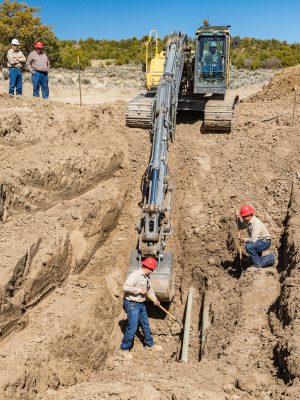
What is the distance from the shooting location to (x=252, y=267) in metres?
9.77

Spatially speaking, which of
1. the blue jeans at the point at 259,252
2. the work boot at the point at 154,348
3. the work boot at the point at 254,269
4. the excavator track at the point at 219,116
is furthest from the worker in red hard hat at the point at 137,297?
the excavator track at the point at 219,116

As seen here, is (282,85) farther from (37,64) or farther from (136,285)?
(136,285)

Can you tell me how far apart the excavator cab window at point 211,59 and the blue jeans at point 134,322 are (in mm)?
8035

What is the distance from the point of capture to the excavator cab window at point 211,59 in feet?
45.8

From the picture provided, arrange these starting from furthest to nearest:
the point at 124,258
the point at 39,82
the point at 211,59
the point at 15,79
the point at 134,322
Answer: the point at 39,82, the point at 15,79, the point at 211,59, the point at 124,258, the point at 134,322

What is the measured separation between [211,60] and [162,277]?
25.2 feet

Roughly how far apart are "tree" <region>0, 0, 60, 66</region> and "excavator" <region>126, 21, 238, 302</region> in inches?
736

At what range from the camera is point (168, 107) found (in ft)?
34.3

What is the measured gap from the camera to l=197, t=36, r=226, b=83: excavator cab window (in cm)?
1395

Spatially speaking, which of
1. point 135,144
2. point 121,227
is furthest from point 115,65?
point 121,227

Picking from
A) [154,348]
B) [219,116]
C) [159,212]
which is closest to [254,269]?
[159,212]

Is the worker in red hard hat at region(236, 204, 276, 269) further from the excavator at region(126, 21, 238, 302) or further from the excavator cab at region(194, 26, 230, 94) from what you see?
the excavator cab at region(194, 26, 230, 94)

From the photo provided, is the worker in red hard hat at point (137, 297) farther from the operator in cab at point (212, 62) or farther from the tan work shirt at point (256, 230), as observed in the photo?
the operator in cab at point (212, 62)

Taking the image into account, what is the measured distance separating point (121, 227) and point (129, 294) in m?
3.21
